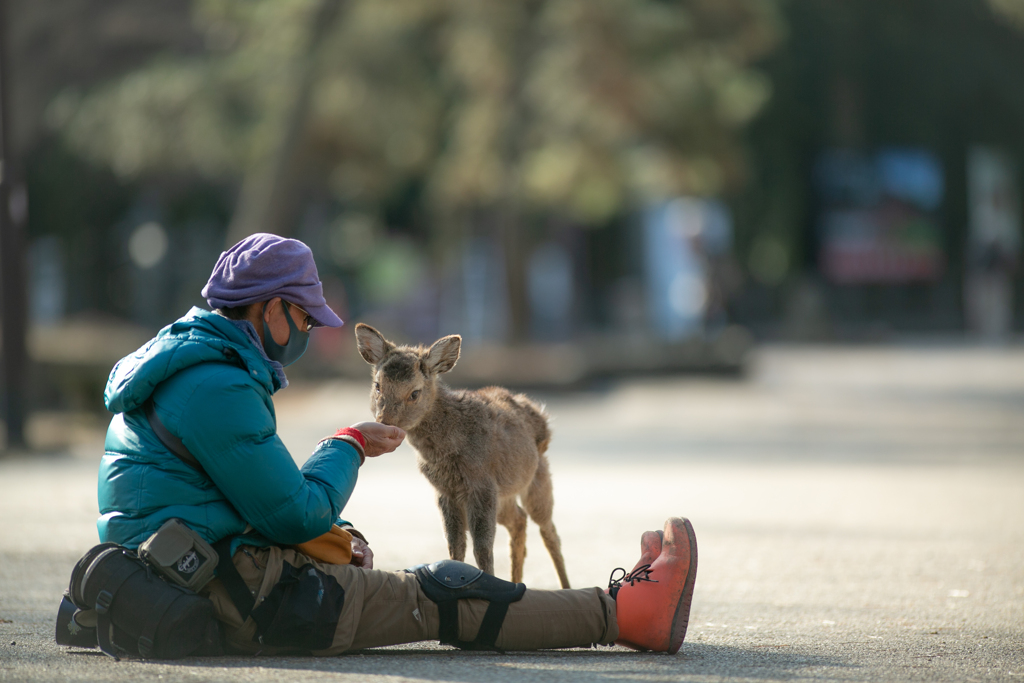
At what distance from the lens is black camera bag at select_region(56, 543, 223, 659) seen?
4297 mm

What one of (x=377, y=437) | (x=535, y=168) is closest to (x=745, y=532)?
(x=377, y=437)

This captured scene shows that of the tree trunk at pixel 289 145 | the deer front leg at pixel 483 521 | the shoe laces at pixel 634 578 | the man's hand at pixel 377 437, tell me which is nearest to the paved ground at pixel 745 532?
the shoe laces at pixel 634 578

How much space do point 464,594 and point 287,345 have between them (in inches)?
47.6

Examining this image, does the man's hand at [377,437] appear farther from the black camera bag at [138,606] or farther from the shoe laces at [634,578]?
the shoe laces at [634,578]

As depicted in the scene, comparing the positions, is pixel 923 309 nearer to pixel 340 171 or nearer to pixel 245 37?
pixel 340 171

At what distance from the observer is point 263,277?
4586 mm

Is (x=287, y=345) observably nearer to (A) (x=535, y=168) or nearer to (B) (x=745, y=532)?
(B) (x=745, y=532)

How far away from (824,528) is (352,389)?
1144cm

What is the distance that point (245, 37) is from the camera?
2003cm

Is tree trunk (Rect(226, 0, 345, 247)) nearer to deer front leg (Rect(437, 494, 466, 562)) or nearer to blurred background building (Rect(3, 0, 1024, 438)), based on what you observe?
blurred background building (Rect(3, 0, 1024, 438))

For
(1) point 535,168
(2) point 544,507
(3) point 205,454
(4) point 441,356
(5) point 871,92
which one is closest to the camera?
(3) point 205,454

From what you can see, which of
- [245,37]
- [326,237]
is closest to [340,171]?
[245,37]

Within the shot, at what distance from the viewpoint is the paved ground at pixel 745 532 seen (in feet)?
15.3

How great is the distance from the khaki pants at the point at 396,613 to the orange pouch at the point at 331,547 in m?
0.05
